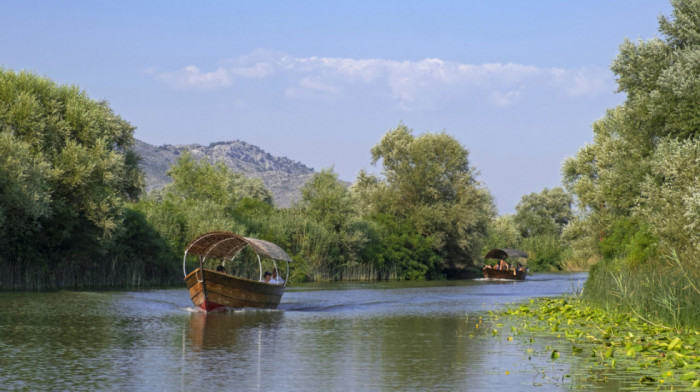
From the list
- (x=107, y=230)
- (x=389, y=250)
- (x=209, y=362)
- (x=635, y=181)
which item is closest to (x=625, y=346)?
(x=209, y=362)

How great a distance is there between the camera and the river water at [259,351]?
15086 mm

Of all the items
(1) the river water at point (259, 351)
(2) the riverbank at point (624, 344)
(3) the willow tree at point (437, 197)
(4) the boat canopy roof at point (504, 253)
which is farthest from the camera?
(3) the willow tree at point (437, 197)

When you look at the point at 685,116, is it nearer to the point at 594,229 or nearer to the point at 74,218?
the point at 594,229

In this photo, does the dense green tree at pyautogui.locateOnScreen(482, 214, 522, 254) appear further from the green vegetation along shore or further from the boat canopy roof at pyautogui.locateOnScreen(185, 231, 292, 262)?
the boat canopy roof at pyautogui.locateOnScreen(185, 231, 292, 262)

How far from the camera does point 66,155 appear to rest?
2026 inches

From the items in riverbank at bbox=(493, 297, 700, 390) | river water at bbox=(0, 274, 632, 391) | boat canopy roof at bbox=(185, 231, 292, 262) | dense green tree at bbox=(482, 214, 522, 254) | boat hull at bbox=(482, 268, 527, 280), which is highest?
dense green tree at bbox=(482, 214, 522, 254)

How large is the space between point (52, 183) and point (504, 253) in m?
49.9

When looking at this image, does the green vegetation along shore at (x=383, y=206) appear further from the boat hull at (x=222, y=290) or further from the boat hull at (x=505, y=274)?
the boat hull at (x=222, y=290)

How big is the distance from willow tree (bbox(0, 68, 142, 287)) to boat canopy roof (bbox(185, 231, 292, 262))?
10506 millimetres

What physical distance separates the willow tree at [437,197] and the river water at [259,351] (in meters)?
52.0

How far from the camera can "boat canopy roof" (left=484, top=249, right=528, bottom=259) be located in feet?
278

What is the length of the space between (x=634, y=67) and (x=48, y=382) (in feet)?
128

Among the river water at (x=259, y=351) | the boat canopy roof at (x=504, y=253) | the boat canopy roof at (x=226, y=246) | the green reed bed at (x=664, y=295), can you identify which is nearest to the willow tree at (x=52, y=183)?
the boat canopy roof at (x=226, y=246)

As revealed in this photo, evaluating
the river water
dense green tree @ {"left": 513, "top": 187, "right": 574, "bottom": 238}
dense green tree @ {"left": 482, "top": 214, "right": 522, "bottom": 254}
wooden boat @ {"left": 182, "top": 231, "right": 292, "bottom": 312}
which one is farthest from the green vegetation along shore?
dense green tree @ {"left": 513, "top": 187, "right": 574, "bottom": 238}
